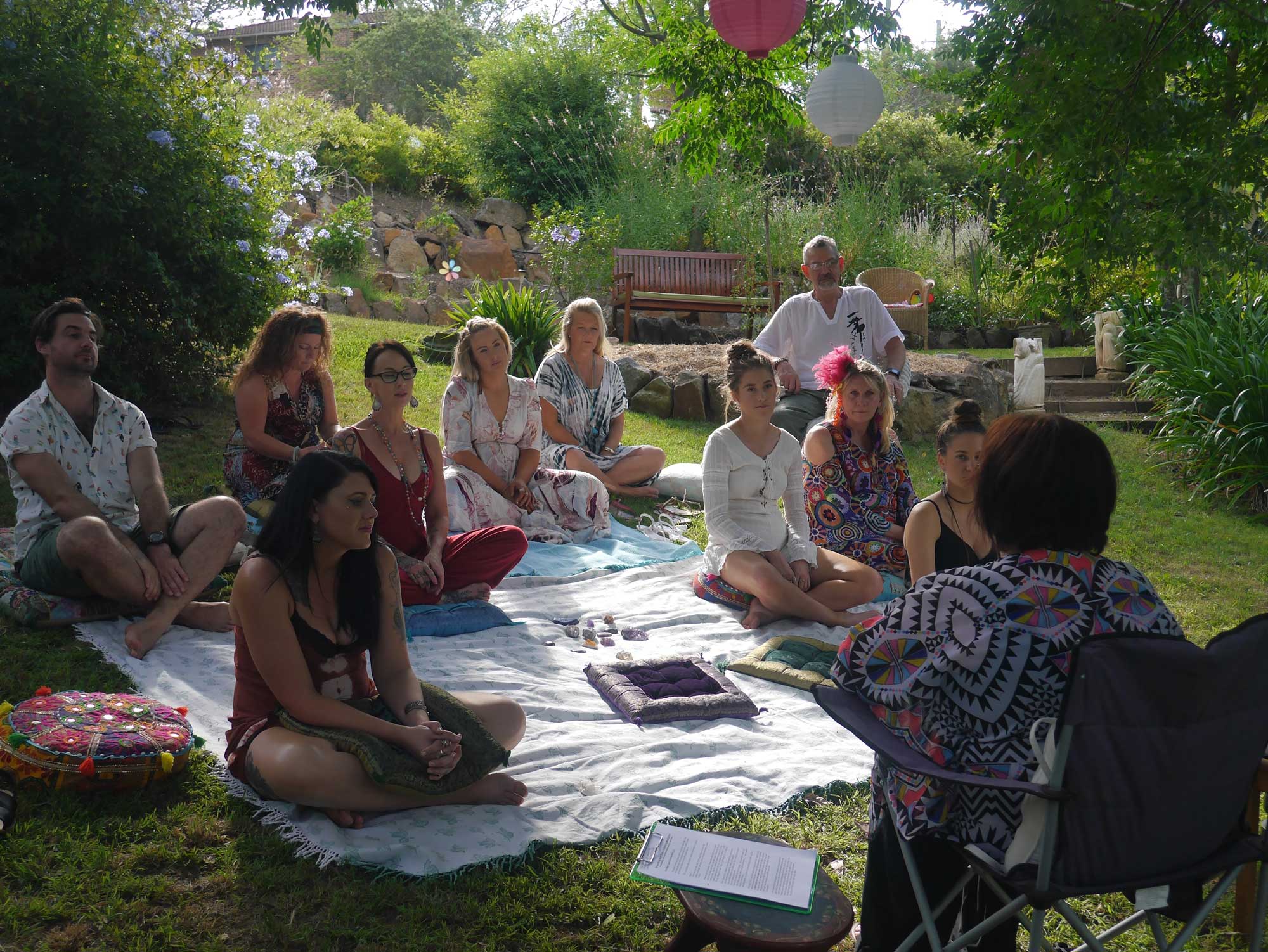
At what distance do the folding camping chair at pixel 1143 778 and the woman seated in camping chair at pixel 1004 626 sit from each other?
3.6 inches

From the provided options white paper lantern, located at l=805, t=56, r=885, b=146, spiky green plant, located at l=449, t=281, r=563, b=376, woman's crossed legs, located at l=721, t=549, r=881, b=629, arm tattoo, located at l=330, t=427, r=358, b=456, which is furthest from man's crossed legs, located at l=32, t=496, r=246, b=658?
white paper lantern, located at l=805, t=56, r=885, b=146

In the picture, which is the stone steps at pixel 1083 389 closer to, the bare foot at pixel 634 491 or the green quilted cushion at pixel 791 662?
the bare foot at pixel 634 491

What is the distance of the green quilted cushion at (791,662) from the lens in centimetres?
393

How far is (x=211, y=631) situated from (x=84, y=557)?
56cm

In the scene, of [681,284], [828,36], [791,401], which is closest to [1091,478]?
[791,401]

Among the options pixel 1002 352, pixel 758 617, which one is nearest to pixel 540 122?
pixel 1002 352

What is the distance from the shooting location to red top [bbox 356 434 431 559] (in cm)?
446

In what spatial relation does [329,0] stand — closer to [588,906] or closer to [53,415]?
[53,415]

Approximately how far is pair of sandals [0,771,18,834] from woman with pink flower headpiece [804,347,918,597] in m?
3.47

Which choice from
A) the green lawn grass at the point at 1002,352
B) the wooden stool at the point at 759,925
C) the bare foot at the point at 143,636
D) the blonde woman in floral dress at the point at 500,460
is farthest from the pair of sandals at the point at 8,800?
the green lawn grass at the point at 1002,352

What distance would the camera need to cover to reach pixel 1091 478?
1.89 metres

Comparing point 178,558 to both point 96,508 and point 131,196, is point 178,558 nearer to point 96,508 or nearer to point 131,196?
point 96,508

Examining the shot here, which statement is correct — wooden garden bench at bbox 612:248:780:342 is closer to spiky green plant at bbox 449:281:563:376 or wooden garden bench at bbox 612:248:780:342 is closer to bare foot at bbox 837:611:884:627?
Result: spiky green plant at bbox 449:281:563:376

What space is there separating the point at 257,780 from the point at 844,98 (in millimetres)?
8158
